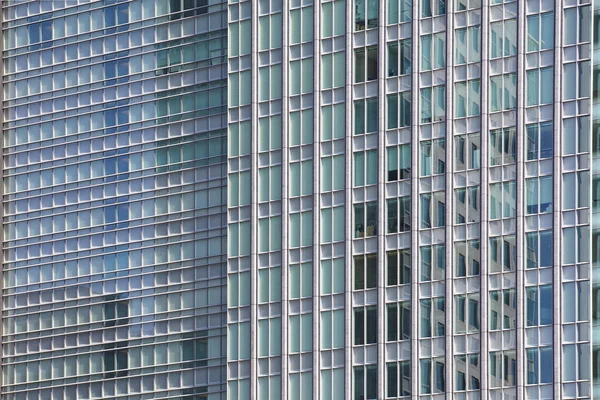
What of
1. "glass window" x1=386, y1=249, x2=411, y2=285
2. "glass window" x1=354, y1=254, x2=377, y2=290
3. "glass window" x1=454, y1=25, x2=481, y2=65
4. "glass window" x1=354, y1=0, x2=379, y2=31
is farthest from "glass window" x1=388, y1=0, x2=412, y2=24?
"glass window" x1=354, y1=254, x2=377, y2=290

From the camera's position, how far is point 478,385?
8350 cm

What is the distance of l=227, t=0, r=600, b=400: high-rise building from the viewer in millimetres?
82750

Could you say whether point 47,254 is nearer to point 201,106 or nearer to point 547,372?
point 201,106

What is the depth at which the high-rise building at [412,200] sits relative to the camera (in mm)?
82750

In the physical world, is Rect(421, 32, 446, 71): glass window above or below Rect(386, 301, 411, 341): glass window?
above

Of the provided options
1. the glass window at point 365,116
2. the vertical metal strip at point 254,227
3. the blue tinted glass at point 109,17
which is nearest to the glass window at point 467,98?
the glass window at point 365,116

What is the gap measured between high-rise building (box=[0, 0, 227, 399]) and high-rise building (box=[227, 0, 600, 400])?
4916 mm

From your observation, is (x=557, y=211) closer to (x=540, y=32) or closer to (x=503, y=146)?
(x=503, y=146)

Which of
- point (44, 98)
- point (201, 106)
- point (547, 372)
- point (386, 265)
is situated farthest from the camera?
point (44, 98)

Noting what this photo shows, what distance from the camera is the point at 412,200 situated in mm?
87500

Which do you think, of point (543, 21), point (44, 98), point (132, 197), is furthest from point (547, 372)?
point (44, 98)

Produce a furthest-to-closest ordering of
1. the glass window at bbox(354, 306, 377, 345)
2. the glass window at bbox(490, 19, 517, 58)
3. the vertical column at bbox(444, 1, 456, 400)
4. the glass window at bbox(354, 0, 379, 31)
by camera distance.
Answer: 1. the glass window at bbox(354, 0, 379, 31)
2. the glass window at bbox(354, 306, 377, 345)
3. the glass window at bbox(490, 19, 517, 58)
4. the vertical column at bbox(444, 1, 456, 400)

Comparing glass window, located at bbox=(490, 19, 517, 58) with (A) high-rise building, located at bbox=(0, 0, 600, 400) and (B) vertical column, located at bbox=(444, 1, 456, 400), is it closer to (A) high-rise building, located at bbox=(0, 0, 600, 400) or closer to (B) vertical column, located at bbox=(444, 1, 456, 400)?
(A) high-rise building, located at bbox=(0, 0, 600, 400)

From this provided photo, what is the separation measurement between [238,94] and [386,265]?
15719mm
